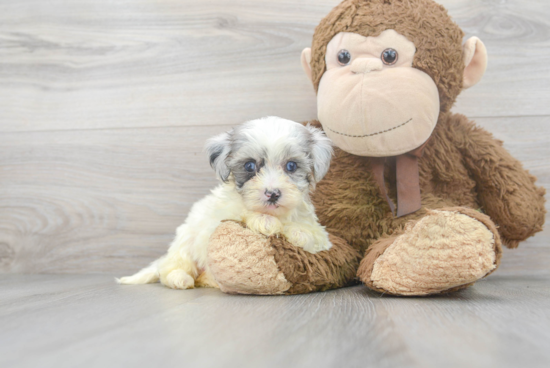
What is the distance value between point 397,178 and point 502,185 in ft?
1.01

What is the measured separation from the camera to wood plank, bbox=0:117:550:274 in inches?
67.6

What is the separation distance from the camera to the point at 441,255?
94cm

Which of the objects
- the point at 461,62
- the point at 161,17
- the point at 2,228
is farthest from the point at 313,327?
the point at 2,228

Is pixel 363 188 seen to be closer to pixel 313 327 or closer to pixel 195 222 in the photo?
pixel 195 222

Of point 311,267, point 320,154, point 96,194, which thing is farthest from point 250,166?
point 96,194

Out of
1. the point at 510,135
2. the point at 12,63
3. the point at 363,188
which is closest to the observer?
the point at 363,188

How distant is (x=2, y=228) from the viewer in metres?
1.79

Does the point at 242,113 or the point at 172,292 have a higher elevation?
the point at 242,113

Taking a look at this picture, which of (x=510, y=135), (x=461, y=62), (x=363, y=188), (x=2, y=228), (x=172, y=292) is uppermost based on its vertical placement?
(x=461, y=62)

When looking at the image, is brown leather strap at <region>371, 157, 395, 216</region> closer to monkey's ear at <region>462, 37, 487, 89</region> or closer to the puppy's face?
the puppy's face

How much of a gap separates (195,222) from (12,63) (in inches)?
44.8

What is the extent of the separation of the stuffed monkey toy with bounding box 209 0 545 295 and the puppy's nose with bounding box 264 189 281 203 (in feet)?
0.32

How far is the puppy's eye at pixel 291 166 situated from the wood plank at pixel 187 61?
0.55m

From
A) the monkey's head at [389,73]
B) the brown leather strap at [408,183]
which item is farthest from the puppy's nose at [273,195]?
the brown leather strap at [408,183]
